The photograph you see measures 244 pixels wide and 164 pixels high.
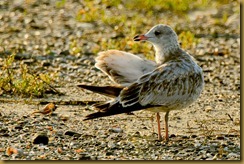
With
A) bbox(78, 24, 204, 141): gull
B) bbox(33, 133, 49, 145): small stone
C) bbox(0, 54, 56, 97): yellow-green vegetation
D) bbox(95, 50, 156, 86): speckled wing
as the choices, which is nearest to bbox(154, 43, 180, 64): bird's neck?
bbox(78, 24, 204, 141): gull

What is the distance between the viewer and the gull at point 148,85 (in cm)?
701

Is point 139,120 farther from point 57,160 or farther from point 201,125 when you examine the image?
point 57,160

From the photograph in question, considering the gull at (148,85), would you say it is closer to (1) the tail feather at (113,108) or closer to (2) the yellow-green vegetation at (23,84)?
(1) the tail feather at (113,108)

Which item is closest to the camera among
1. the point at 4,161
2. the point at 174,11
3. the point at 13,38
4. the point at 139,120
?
the point at 4,161

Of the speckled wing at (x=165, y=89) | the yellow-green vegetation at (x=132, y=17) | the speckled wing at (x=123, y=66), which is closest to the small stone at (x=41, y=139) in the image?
the speckled wing at (x=165, y=89)

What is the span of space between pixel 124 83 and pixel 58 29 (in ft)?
17.7

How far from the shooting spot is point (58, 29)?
40.8 ft

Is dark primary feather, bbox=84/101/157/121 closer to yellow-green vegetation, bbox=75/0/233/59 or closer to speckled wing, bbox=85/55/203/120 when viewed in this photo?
speckled wing, bbox=85/55/203/120

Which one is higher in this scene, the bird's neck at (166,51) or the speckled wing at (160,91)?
the bird's neck at (166,51)

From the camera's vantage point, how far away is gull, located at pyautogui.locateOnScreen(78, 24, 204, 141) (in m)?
7.01

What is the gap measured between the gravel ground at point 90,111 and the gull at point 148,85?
0.30 m

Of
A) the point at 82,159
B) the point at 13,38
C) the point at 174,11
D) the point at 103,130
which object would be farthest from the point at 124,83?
the point at 174,11

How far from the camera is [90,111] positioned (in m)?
8.24

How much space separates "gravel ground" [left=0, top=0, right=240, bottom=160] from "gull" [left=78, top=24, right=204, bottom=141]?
30cm
